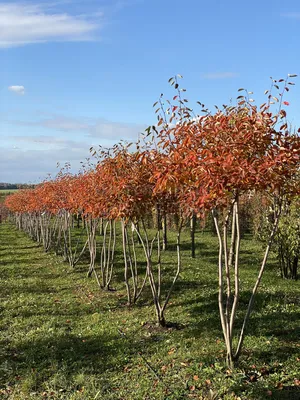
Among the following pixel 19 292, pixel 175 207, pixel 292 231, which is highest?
pixel 175 207

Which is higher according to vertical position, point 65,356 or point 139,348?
point 139,348

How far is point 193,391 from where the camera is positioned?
5324 millimetres

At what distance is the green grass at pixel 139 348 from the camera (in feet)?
18.0

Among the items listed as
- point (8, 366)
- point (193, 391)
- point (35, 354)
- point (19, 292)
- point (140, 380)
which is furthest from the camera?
point (19, 292)

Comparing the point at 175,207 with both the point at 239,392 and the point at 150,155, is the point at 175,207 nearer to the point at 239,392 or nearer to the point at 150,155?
the point at 150,155

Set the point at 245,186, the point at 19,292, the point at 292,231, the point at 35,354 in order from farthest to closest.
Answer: the point at 292,231, the point at 19,292, the point at 35,354, the point at 245,186

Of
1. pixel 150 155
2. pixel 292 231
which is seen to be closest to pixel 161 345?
pixel 150 155

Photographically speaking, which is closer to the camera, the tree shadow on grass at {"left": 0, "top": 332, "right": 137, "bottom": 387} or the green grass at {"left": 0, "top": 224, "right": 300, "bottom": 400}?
the green grass at {"left": 0, "top": 224, "right": 300, "bottom": 400}

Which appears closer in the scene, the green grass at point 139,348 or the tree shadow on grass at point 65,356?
the green grass at point 139,348

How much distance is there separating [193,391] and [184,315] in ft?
11.7

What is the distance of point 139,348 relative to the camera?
712cm

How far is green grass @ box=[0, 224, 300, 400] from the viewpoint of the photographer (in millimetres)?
5496

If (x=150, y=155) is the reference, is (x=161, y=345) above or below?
below

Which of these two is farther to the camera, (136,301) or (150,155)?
(136,301)
